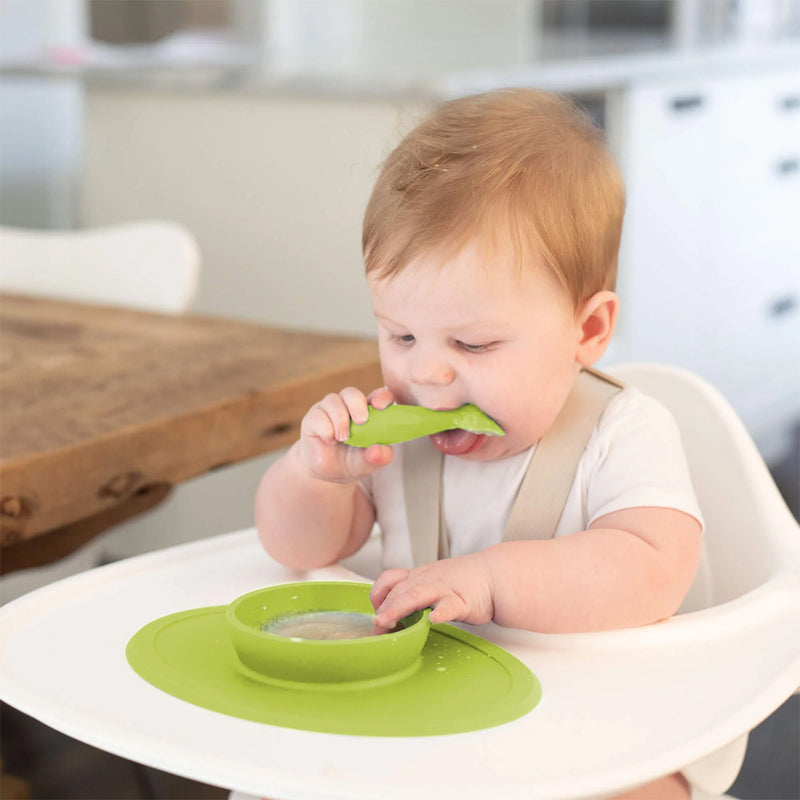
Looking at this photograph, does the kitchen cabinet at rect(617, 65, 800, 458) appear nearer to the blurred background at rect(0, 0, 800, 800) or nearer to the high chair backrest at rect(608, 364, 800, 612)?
the blurred background at rect(0, 0, 800, 800)

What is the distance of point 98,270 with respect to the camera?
1.65m

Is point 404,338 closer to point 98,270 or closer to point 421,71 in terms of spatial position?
point 98,270

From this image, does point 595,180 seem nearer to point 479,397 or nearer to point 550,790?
point 479,397

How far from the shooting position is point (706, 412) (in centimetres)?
94

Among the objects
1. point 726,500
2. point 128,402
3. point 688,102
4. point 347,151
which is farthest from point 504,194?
point 688,102

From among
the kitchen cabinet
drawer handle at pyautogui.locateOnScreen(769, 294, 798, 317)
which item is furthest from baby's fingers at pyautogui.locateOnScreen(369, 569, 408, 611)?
drawer handle at pyautogui.locateOnScreen(769, 294, 798, 317)

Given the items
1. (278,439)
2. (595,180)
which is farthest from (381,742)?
(278,439)

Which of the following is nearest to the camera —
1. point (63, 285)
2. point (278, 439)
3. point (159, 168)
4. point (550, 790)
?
point (550, 790)

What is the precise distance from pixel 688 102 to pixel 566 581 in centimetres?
189

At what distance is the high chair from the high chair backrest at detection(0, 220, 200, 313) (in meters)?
0.75

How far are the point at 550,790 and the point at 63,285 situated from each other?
1305mm

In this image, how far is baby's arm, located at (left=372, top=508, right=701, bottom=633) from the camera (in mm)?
690

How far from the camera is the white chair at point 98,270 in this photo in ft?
5.10

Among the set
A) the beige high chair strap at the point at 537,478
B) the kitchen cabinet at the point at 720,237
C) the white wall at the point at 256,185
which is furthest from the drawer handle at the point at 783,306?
the beige high chair strap at the point at 537,478
